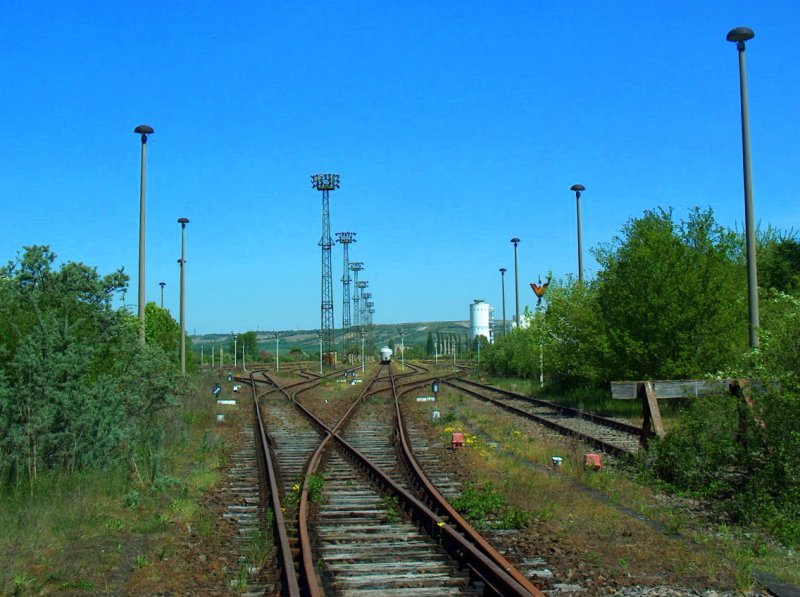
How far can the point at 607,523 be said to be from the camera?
10398 mm

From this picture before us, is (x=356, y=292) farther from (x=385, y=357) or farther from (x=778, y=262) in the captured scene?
(x=778, y=262)

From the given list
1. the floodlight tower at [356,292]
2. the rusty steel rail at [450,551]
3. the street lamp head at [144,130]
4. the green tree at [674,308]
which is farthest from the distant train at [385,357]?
the rusty steel rail at [450,551]

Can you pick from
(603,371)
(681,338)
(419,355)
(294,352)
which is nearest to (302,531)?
(681,338)

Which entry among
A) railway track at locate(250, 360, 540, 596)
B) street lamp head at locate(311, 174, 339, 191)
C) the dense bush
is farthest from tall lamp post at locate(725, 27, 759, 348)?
street lamp head at locate(311, 174, 339, 191)

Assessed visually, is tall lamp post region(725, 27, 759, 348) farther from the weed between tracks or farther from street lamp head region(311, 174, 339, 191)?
street lamp head region(311, 174, 339, 191)

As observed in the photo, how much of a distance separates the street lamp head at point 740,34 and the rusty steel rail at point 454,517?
33.1ft

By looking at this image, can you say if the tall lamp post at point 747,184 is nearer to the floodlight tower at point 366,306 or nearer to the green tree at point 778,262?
the green tree at point 778,262

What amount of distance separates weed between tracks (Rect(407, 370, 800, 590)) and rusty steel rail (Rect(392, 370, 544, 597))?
0.34 meters

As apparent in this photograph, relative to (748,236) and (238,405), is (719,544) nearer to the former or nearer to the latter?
(748,236)

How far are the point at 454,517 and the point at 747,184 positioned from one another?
1002 cm

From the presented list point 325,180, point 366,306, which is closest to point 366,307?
point 366,306

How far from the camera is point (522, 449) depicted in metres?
17.8

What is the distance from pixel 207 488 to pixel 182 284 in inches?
903

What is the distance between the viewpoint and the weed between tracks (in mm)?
8297
